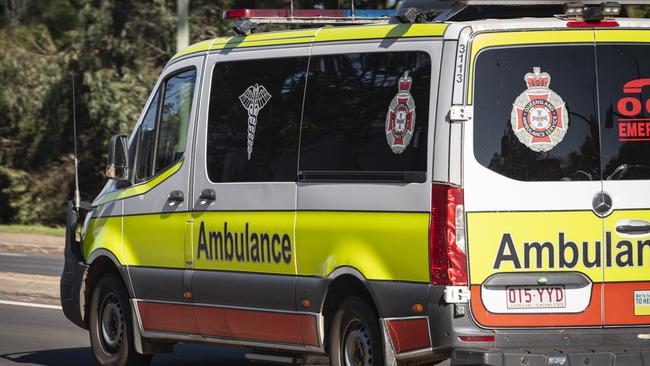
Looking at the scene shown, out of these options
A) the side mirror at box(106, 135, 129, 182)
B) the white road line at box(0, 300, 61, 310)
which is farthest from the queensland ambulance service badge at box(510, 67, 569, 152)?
the white road line at box(0, 300, 61, 310)

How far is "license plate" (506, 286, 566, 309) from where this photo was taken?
7.18 meters

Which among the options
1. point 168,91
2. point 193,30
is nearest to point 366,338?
point 168,91

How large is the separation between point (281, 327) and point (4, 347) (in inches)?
136

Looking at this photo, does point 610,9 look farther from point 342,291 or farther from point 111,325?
point 111,325

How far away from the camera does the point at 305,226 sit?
26.7 feet

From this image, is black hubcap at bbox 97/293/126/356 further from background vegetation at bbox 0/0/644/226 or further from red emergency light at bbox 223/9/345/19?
background vegetation at bbox 0/0/644/226

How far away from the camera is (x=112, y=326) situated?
33.5ft

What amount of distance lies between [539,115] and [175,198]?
3.07 meters

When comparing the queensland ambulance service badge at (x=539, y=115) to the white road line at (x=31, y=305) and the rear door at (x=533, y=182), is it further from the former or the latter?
the white road line at (x=31, y=305)

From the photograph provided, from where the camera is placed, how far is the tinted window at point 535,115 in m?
7.22

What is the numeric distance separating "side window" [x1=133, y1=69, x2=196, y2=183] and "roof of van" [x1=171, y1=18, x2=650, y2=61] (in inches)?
17.8

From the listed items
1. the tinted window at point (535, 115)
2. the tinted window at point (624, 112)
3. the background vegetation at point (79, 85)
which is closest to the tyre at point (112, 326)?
the tinted window at point (535, 115)

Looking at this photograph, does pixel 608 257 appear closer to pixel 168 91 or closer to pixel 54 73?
pixel 168 91

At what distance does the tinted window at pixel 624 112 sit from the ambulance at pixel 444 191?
1 centimetres
